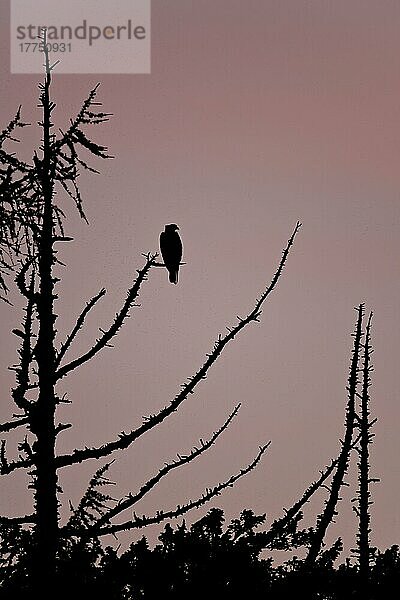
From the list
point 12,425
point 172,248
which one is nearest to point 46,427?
point 12,425

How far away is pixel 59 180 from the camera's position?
11.0 meters

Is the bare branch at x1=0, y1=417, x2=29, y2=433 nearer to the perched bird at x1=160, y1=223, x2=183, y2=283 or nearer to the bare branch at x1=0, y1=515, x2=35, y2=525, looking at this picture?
the bare branch at x1=0, y1=515, x2=35, y2=525

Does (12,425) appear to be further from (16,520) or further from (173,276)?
(173,276)

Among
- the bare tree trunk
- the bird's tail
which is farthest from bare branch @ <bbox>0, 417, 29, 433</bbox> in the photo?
the bird's tail

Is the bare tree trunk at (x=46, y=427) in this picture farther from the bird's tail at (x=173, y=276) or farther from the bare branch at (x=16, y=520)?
the bird's tail at (x=173, y=276)

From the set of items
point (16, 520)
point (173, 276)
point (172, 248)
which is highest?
point (172, 248)

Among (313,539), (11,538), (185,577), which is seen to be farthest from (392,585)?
(11,538)

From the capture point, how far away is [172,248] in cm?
1633

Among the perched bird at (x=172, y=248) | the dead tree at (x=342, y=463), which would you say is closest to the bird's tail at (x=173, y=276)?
the perched bird at (x=172, y=248)

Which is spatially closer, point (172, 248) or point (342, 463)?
point (342, 463)

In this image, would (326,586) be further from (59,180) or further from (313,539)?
(59,180)

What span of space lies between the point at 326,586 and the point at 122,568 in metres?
6.63

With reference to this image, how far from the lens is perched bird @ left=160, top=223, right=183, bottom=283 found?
15.7m

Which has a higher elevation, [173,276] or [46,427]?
[173,276]
